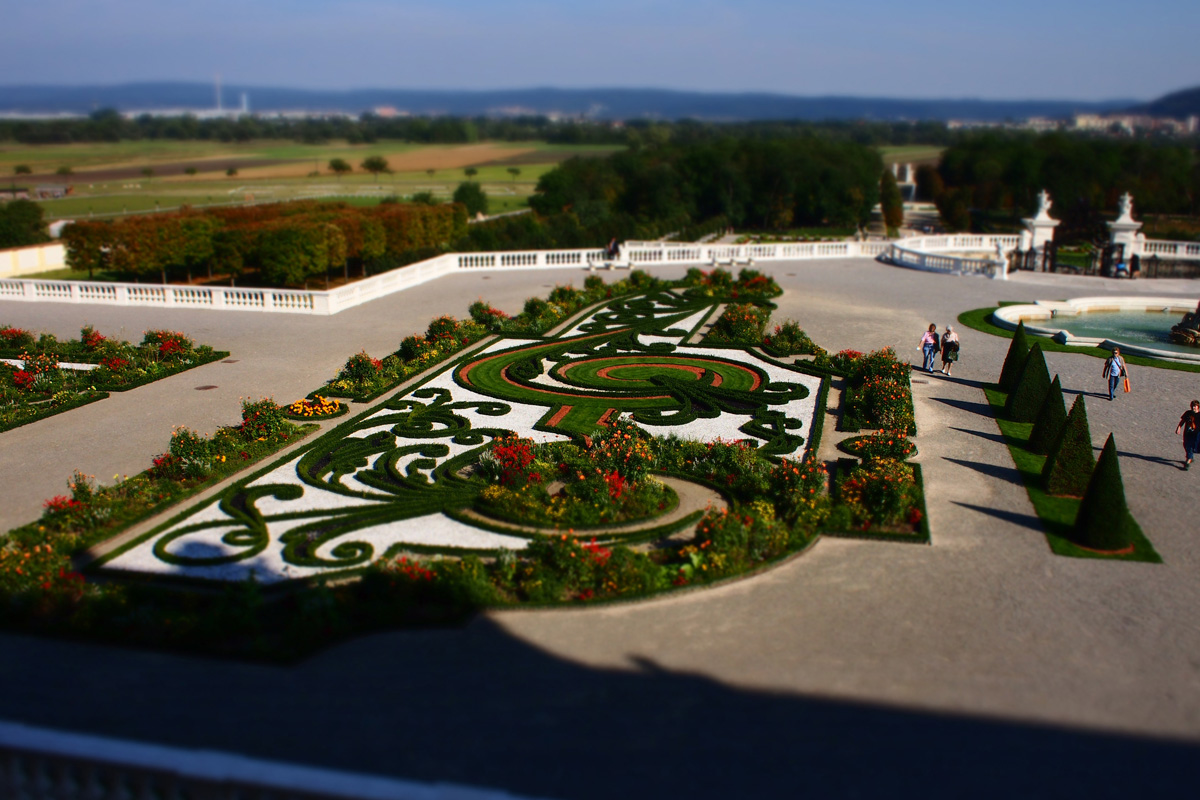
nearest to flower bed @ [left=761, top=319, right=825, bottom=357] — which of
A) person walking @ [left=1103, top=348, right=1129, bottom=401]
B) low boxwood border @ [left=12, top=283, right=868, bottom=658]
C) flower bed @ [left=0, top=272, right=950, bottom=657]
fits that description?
flower bed @ [left=0, top=272, right=950, bottom=657]

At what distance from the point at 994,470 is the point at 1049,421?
76.9 inches

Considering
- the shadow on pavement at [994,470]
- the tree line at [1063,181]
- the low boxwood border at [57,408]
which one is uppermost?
the tree line at [1063,181]

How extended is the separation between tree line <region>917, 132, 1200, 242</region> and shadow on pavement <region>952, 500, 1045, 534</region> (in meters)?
76.5

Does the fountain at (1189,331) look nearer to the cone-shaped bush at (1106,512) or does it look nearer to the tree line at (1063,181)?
the cone-shaped bush at (1106,512)

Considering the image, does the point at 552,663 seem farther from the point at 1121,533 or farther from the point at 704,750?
the point at 1121,533

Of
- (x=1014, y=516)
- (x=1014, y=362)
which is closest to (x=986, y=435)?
(x=1014, y=362)

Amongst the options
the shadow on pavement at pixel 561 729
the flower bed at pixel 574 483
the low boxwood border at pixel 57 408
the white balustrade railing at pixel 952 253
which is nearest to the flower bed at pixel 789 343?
the flower bed at pixel 574 483

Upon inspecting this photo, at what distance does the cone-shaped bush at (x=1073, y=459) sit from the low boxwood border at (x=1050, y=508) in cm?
27

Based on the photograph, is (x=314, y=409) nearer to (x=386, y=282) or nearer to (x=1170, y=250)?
(x=386, y=282)

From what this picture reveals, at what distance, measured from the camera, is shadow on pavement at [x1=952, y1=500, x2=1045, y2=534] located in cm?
1711

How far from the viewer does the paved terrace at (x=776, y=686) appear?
10.2 metres

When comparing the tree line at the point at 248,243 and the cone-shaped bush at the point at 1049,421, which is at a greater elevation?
the tree line at the point at 248,243

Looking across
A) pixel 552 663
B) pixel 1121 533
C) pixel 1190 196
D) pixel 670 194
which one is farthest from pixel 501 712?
pixel 1190 196

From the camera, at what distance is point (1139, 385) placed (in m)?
27.0
